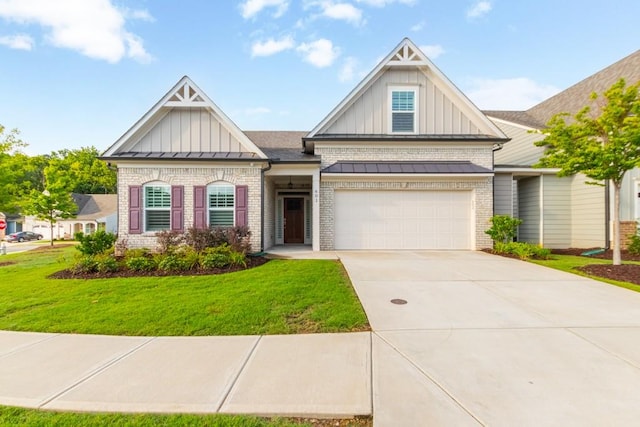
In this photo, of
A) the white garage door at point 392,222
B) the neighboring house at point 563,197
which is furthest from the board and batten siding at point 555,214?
the white garage door at point 392,222

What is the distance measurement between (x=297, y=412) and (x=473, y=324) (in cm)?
318

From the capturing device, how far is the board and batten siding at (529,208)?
1295cm

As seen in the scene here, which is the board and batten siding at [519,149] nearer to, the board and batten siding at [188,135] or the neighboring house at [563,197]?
the neighboring house at [563,197]

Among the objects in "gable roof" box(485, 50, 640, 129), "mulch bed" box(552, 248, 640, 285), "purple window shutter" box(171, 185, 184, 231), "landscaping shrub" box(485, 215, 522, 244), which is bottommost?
"mulch bed" box(552, 248, 640, 285)

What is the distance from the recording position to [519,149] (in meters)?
14.6

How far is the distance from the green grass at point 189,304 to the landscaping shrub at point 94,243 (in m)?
1.29

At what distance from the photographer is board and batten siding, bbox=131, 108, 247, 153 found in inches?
435

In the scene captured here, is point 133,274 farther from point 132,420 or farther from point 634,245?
point 634,245

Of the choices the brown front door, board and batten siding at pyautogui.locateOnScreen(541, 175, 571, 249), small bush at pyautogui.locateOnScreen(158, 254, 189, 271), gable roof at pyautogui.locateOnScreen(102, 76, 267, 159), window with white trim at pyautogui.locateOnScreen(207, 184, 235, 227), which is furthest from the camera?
the brown front door

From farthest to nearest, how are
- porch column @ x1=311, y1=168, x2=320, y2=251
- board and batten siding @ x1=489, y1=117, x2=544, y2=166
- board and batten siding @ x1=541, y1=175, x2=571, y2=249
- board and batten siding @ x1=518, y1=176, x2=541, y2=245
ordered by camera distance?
board and batten siding @ x1=489, y1=117, x2=544, y2=166 → board and batten siding @ x1=518, y1=176, x2=541, y2=245 → board and batten siding @ x1=541, y1=175, x2=571, y2=249 → porch column @ x1=311, y1=168, x2=320, y2=251

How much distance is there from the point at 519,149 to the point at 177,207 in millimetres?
16021

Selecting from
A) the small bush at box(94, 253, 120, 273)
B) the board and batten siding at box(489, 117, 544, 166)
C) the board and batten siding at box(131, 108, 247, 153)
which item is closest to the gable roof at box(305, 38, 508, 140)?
the board and batten siding at box(489, 117, 544, 166)

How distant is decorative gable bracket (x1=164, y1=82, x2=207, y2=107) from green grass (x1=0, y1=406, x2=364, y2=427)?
10165 millimetres

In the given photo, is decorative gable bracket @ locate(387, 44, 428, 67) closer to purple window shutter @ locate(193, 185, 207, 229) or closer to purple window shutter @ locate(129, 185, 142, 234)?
purple window shutter @ locate(193, 185, 207, 229)
